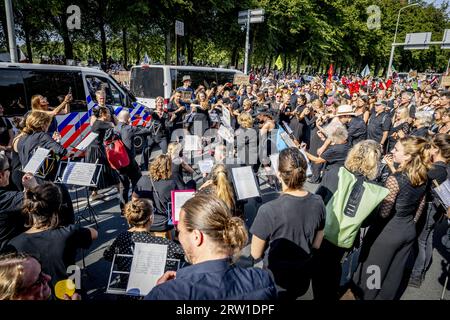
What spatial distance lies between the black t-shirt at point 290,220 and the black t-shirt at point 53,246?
4.75 ft

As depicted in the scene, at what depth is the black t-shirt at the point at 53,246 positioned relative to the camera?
2252 millimetres

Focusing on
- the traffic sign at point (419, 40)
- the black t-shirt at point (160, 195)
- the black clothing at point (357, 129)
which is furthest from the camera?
the traffic sign at point (419, 40)

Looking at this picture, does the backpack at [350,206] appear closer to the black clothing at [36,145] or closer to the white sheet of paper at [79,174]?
the white sheet of paper at [79,174]

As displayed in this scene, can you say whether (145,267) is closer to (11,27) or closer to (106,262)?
(106,262)

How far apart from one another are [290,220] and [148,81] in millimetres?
10938

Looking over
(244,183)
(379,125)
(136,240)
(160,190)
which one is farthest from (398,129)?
(136,240)

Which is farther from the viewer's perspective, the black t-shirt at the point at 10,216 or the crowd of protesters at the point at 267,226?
the black t-shirt at the point at 10,216

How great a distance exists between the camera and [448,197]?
3.04 m

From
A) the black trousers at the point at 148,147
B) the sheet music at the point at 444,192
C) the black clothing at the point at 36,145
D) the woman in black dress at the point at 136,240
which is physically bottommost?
the black trousers at the point at 148,147

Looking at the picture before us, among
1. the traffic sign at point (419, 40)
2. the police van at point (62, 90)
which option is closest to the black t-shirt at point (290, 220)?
the police van at point (62, 90)

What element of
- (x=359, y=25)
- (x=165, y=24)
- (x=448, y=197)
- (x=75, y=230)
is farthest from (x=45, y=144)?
(x=359, y=25)

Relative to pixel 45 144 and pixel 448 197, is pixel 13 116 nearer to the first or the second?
pixel 45 144

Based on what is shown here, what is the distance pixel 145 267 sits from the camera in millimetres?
2264
